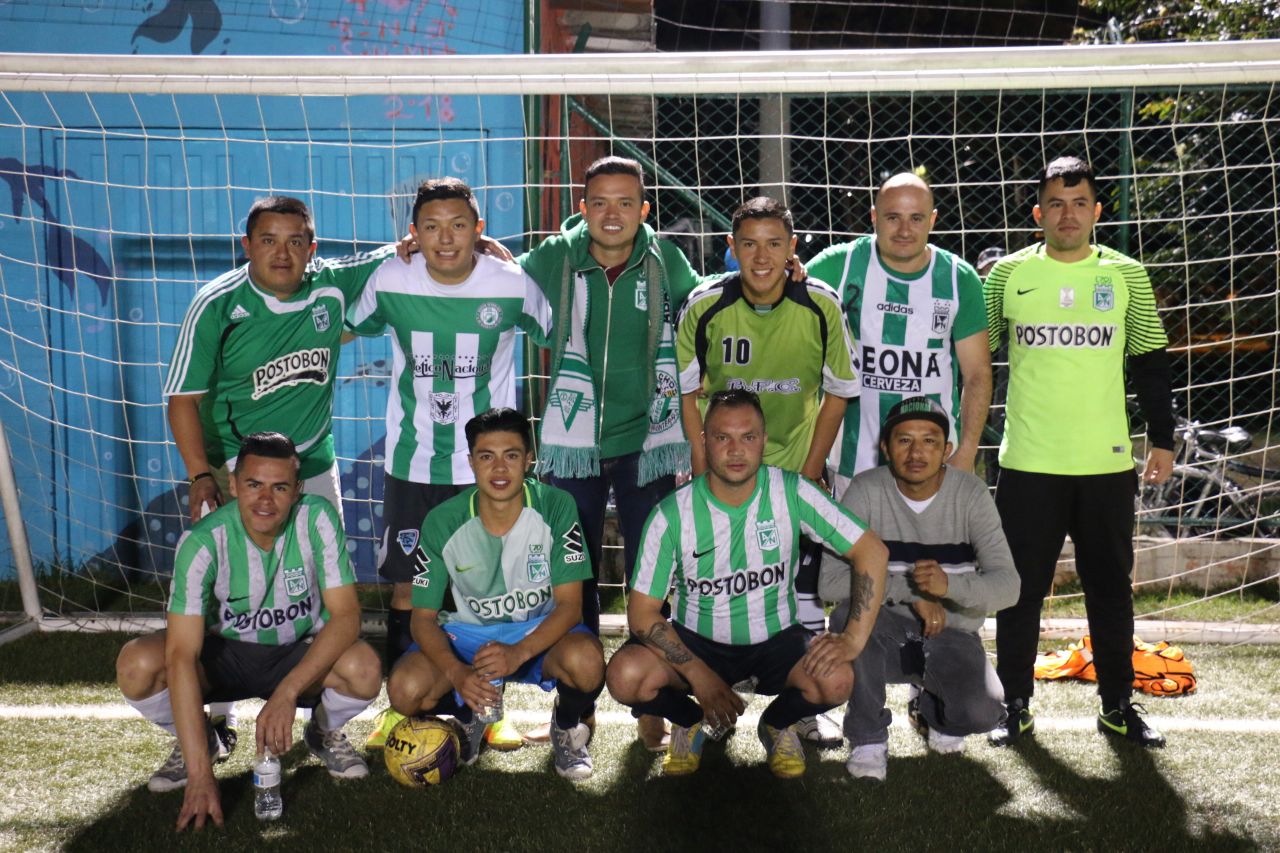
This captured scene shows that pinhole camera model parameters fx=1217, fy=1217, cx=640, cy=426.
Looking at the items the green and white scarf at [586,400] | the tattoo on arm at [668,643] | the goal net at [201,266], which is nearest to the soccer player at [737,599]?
the tattoo on arm at [668,643]

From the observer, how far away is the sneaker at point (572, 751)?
353cm

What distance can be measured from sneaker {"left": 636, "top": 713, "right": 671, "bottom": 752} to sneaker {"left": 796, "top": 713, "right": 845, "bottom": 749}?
43 cm

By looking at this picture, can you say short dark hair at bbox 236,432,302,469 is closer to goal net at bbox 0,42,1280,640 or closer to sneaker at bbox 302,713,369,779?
sneaker at bbox 302,713,369,779

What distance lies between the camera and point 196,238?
609 centimetres

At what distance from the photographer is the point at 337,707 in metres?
3.47

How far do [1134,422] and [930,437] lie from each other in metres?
4.33

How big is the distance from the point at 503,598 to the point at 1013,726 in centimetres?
166

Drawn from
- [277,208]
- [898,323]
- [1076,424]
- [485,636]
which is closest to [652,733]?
[485,636]

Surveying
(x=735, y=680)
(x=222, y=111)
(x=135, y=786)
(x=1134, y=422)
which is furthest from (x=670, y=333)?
(x=1134, y=422)

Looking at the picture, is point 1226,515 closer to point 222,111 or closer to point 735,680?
point 735,680

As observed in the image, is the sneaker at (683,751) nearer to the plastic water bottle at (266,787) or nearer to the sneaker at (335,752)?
the sneaker at (335,752)

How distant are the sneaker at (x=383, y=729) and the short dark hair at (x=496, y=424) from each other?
0.89m

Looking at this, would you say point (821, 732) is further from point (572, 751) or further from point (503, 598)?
point (503, 598)

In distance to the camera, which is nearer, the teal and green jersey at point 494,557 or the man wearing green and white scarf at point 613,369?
the teal and green jersey at point 494,557
